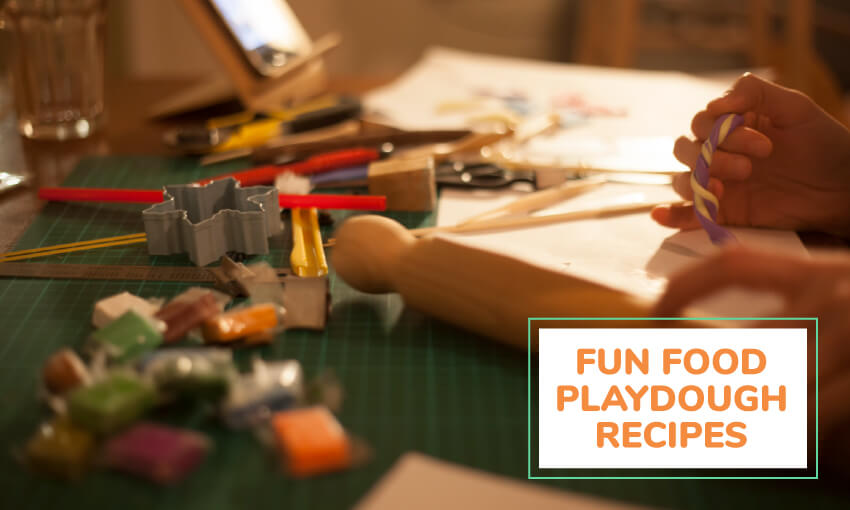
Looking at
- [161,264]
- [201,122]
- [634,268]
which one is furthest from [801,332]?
[201,122]

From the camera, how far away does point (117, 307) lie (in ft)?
2.22

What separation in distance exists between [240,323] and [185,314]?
0.05 metres

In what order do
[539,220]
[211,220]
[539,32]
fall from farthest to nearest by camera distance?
1. [539,32]
2. [539,220]
3. [211,220]

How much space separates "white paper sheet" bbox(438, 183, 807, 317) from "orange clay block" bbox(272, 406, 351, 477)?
0.27 meters

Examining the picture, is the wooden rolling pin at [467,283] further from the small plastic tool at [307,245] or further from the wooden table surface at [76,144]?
the wooden table surface at [76,144]

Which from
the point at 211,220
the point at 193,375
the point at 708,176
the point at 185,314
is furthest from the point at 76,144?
the point at 708,176

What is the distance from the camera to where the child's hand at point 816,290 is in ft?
1.65

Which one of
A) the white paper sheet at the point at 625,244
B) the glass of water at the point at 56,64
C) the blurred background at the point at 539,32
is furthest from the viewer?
the blurred background at the point at 539,32

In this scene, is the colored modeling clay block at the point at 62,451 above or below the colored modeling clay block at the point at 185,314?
below

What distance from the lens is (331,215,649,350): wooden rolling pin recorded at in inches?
23.5

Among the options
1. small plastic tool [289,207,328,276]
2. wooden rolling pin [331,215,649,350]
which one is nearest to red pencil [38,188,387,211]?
small plastic tool [289,207,328,276]

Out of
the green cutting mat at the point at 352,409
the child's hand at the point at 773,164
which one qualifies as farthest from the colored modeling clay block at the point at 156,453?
the child's hand at the point at 773,164

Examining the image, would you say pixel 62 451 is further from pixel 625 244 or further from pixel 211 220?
pixel 625 244

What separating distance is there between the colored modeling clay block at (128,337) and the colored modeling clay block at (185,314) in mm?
15
